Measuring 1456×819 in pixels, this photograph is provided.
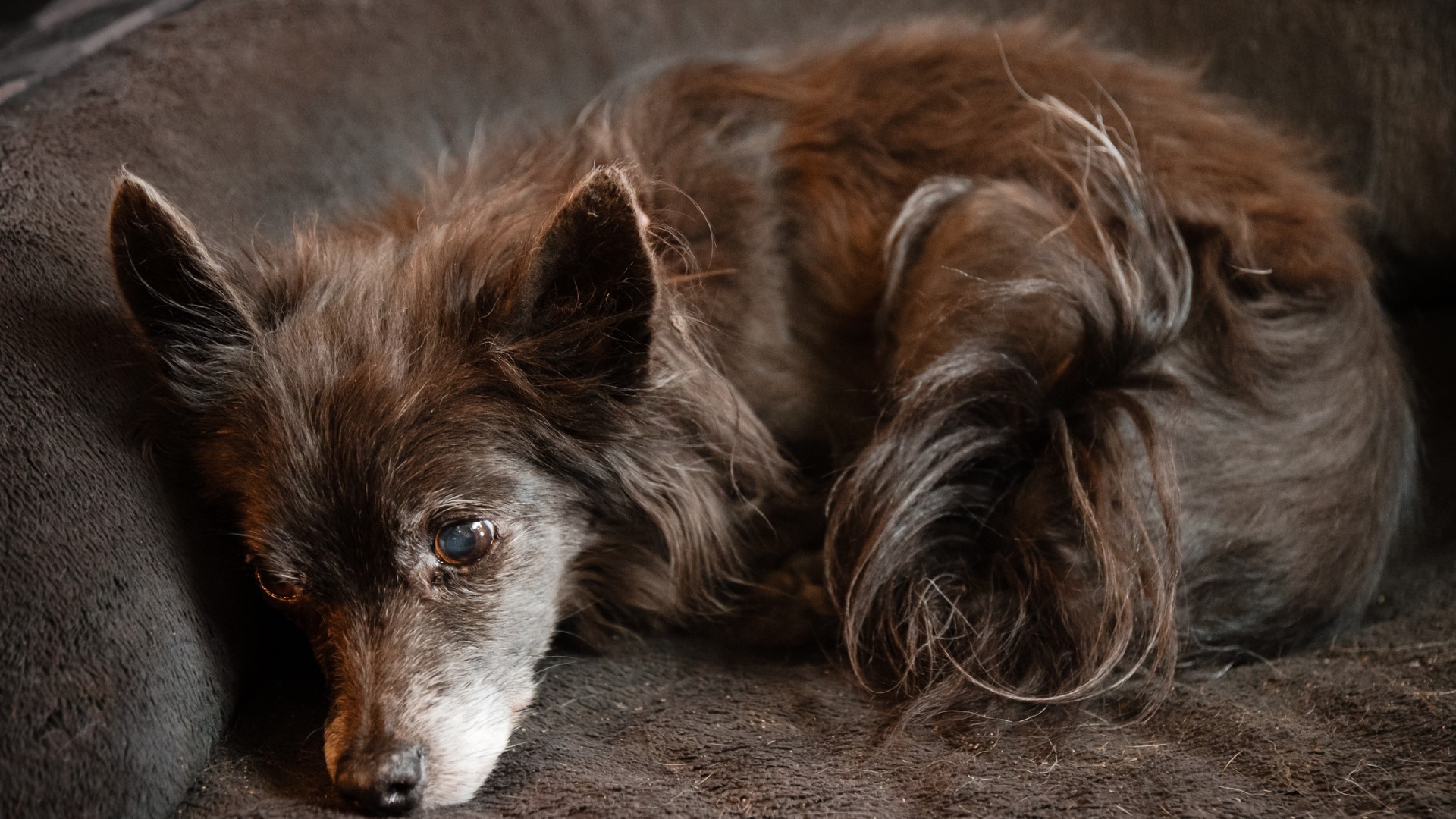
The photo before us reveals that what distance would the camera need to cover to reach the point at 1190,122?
7.68ft

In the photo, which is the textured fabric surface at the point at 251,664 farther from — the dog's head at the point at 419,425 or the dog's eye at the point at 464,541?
the dog's eye at the point at 464,541

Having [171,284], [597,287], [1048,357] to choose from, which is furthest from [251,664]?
[1048,357]

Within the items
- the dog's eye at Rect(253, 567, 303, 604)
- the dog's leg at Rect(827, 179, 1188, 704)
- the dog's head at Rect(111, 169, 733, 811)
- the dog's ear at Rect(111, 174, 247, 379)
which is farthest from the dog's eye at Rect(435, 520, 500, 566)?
the dog's leg at Rect(827, 179, 1188, 704)

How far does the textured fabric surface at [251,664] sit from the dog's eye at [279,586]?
8cm

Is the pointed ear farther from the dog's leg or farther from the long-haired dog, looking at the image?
the dog's leg

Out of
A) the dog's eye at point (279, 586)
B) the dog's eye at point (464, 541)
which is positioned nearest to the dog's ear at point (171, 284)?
the dog's eye at point (279, 586)

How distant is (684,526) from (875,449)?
1.28ft

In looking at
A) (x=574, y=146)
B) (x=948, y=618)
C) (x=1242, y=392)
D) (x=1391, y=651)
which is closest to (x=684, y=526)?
(x=948, y=618)

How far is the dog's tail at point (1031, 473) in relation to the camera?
183 cm

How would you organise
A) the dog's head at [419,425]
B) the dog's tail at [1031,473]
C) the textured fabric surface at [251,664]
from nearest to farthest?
the textured fabric surface at [251,664] < the dog's head at [419,425] < the dog's tail at [1031,473]

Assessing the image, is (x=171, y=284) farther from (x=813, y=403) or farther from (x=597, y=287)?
(x=813, y=403)

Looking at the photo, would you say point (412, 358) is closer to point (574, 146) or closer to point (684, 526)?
point (684, 526)

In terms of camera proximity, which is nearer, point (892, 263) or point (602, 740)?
point (602, 740)

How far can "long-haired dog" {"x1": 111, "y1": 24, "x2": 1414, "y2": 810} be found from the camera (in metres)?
1.75
